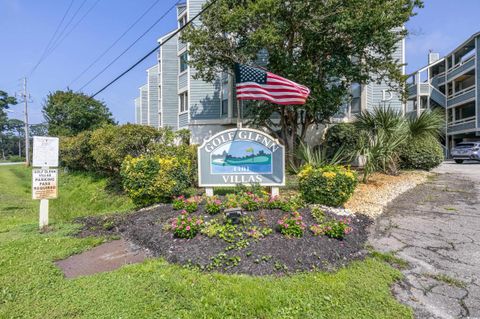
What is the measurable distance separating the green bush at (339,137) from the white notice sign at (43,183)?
1021 cm

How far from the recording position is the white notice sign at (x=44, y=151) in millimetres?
5520

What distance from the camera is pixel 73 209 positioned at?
9.23m

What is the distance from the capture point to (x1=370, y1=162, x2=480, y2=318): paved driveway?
2.82 metres

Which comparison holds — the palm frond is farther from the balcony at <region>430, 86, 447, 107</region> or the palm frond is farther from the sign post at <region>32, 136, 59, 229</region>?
the balcony at <region>430, 86, 447, 107</region>

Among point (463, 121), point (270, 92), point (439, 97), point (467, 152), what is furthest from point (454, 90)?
point (270, 92)

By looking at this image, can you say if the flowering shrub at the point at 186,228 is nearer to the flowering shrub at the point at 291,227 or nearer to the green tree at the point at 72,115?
the flowering shrub at the point at 291,227

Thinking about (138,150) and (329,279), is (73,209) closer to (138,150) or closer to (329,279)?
(138,150)

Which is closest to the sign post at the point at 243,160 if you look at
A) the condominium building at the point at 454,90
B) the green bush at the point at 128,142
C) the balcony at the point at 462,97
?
the green bush at the point at 128,142

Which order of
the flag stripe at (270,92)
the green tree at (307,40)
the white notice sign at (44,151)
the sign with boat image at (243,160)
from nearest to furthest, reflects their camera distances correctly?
1. the white notice sign at (44,151)
2. the flag stripe at (270,92)
3. the sign with boat image at (243,160)
4. the green tree at (307,40)

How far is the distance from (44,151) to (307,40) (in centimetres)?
908

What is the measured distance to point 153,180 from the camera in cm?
639

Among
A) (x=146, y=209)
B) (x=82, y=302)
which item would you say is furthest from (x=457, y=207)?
(x=82, y=302)

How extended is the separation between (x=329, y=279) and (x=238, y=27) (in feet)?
30.7

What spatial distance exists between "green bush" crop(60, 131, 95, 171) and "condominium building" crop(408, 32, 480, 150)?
28.7m
